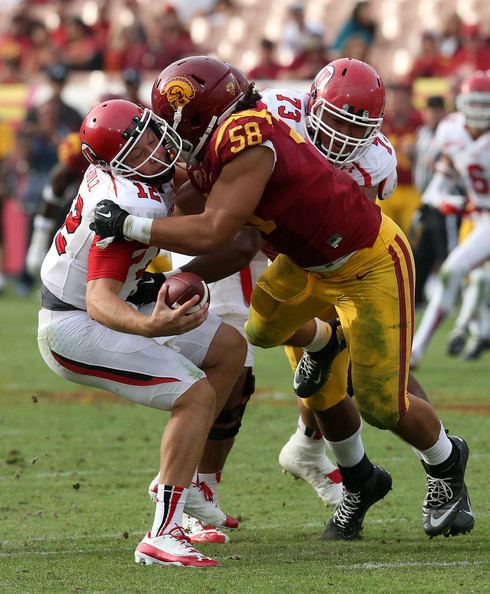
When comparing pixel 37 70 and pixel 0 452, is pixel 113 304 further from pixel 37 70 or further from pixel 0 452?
pixel 37 70

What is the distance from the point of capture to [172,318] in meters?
3.66

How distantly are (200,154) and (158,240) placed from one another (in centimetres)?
45

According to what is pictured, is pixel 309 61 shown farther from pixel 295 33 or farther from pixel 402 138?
pixel 402 138

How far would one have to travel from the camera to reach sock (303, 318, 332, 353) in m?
4.45

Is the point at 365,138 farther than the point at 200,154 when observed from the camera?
Yes

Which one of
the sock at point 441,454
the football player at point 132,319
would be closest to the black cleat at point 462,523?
the sock at point 441,454

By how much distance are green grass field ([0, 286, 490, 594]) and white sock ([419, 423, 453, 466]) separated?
0.27 metres

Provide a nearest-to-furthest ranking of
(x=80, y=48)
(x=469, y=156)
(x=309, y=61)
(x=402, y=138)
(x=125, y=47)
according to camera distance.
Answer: (x=469, y=156)
(x=402, y=138)
(x=309, y=61)
(x=125, y=47)
(x=80, y=48)

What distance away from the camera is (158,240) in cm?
373

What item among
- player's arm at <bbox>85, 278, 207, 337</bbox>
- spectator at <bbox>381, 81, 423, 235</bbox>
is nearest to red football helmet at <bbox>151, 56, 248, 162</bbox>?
player's arm at <bbox>85, 278, 207, 337</bbox>

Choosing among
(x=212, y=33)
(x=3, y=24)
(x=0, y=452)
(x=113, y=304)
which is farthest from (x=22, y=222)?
(x=113, y=304)

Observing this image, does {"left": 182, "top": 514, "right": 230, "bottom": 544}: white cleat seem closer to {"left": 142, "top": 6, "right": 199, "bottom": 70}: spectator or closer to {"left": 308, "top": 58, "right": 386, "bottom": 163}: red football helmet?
{"left": 308, "top": 58, "right": 386, "bottom": 163}: red football helmet

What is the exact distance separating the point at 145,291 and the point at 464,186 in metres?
5.06

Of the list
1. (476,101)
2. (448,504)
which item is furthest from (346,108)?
(476,101)
